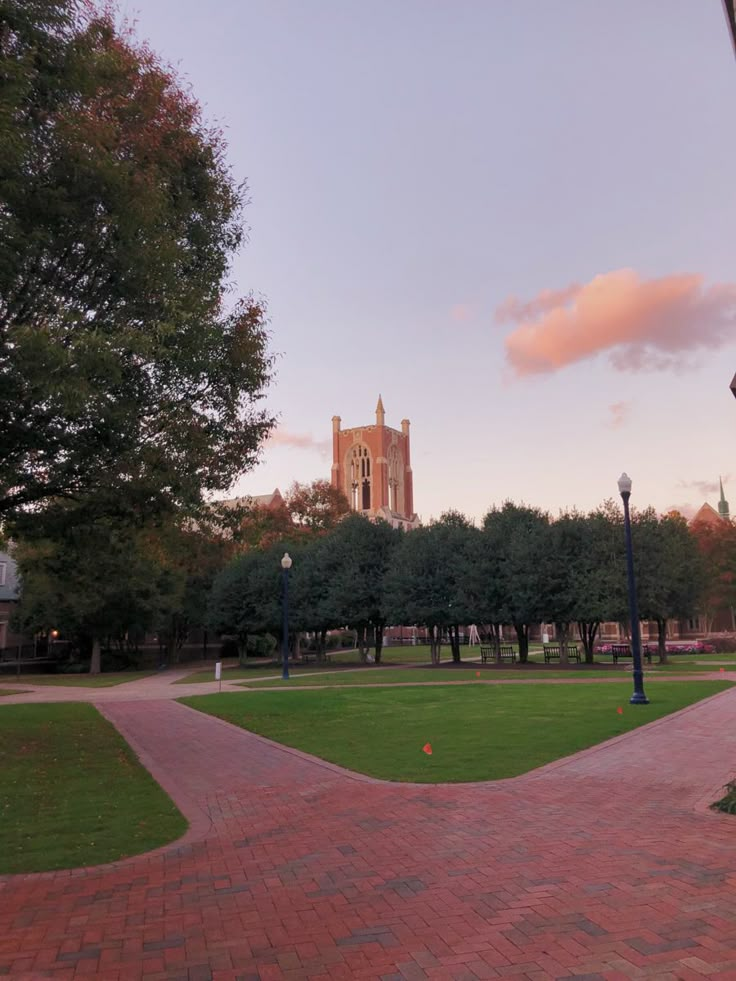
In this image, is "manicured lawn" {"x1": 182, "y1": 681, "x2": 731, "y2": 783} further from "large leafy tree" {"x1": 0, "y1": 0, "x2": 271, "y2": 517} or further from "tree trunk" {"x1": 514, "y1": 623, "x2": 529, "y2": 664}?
"tree trunk" {"x1": 514, "y1": 623, "x2": 529, "y2": 664}

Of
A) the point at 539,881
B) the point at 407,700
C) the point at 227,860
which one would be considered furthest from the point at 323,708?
the point at 539,881

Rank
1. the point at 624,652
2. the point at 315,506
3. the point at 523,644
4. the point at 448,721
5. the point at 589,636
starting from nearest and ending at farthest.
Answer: the point at 448,721, the point at 589,636, the point at 624,652, the point at 523,644, the point at 315,506

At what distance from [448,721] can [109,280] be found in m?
10.8

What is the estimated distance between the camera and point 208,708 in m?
20.6

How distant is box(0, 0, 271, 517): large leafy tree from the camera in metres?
10.1

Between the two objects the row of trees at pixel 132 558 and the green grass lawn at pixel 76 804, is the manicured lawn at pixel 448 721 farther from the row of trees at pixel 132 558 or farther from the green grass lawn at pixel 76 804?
the row of trees at pixel 132 558

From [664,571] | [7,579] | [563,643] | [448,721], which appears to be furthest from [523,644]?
[7,579]

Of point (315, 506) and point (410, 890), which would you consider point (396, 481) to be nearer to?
point (315, 506)

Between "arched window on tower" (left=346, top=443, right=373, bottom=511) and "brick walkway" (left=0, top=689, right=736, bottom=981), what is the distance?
112930mm

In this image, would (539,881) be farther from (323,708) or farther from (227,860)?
(323,708)

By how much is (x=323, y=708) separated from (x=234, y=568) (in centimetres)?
3428

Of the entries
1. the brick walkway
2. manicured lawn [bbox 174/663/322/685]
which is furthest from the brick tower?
the brick walkway

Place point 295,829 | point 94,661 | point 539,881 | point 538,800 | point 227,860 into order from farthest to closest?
point 94,661
point 538,800
point 295,829
point 227,860
point 539,881

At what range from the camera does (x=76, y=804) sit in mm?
9023
